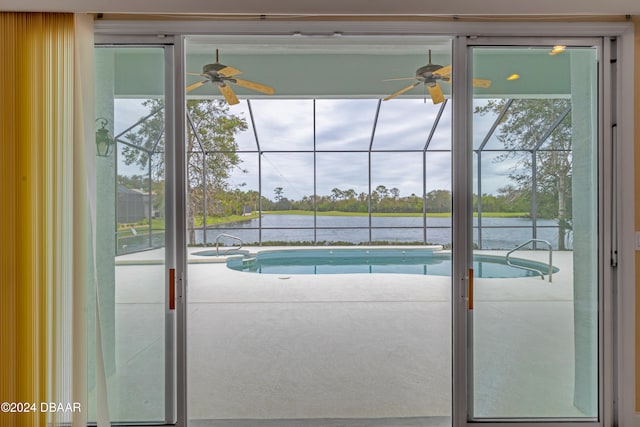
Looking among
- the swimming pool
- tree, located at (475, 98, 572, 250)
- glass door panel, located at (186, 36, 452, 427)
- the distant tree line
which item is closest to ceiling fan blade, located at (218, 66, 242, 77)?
glass door panel, located at (186, 36, 452, 427)

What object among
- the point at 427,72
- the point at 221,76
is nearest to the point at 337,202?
the point at 427,72

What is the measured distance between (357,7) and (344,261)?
22.5 ft

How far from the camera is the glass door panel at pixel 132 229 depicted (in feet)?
6.79

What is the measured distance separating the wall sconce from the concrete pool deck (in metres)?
0.60

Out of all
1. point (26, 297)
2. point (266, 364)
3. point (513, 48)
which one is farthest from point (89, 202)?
point (513, 48)

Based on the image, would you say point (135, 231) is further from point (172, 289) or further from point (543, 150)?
point (543, 150)

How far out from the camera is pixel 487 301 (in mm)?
2127

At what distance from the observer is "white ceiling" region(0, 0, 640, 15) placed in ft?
6.22

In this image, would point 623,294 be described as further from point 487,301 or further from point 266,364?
point 266,364

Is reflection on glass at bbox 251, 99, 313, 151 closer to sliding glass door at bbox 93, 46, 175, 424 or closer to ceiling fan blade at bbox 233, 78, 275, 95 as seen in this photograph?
ceiling fan blade at bbox 233, 78, 275, 95

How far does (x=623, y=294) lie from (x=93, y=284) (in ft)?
9.68

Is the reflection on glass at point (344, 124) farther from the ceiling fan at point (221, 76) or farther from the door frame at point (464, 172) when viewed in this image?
the door frame at point (464, 172)

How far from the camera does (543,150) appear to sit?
2178 mm

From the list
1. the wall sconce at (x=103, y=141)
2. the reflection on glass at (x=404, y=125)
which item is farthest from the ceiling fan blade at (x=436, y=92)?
the reflection on glass at (x=404, y=125)
